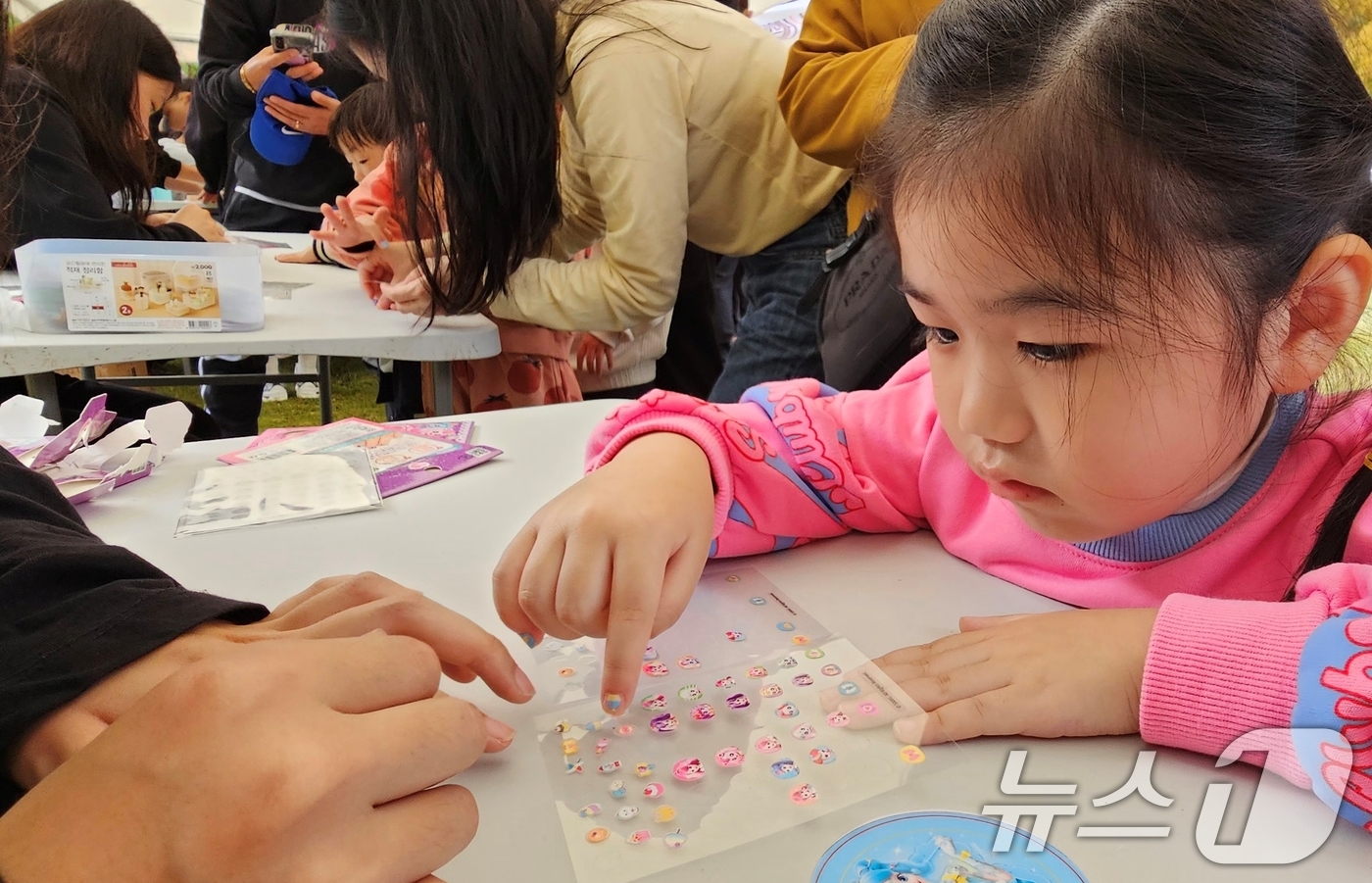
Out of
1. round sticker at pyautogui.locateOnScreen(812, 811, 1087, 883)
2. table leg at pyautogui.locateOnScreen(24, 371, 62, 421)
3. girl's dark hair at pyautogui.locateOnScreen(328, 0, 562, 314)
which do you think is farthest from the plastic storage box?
round sticker at pyautogui.locateOnScreen(812, 811, 1087, 883)

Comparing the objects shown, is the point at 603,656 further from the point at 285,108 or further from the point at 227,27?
the point at 227,27

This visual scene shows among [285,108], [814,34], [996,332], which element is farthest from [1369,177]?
[285,108]

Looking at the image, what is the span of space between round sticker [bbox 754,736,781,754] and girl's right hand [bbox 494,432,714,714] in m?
0.07

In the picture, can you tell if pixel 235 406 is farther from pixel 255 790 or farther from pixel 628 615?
pixel 255 790

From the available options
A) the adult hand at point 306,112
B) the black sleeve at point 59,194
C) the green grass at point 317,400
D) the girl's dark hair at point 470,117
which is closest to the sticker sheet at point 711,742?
the girl's dark hair at point 470,117

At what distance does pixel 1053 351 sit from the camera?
0.45 m

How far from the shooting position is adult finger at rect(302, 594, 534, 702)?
1.37 ft

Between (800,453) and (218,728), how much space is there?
467mm

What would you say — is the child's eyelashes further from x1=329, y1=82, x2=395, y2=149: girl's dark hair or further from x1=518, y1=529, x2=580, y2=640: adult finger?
x1=329, y1=82, x2=395, y2=149: girl's dark hair

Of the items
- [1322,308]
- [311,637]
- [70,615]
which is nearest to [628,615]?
[311,637]

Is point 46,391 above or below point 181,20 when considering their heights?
below

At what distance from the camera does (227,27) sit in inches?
84.7

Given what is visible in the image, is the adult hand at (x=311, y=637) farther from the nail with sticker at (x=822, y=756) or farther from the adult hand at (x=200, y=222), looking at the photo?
the adult hand at (x=200, y=222)

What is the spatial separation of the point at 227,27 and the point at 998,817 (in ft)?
8.07
